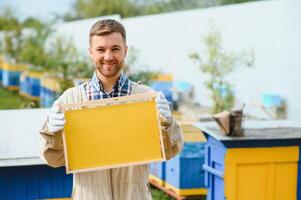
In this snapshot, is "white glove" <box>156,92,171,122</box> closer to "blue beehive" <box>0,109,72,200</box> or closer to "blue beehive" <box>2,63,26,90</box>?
"blue beehive" <box>0,109,72,200</box>

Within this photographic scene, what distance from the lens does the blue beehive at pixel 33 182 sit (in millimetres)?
3041

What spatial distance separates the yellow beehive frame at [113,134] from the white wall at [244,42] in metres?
3.15

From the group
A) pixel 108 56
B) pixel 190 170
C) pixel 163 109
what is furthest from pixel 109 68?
pixel 190 170

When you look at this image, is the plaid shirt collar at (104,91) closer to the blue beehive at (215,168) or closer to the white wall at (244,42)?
the blue beehive at (215,168)

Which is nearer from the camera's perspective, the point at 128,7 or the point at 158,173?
the point at 158,173

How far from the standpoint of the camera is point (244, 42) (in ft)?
33.9

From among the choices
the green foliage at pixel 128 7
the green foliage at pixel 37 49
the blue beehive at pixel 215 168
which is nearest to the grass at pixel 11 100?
the green foliage at pixel 37 49

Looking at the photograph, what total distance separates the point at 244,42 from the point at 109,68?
8.50 m

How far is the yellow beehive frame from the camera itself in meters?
2.18

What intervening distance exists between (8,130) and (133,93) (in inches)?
51.3

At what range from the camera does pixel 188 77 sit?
13062 mm

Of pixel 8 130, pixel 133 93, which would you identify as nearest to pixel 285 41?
pixel 8 130

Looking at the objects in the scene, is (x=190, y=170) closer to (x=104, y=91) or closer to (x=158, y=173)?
(x=158, y=173)

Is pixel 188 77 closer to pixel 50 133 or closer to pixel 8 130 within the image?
pixel 8 130
